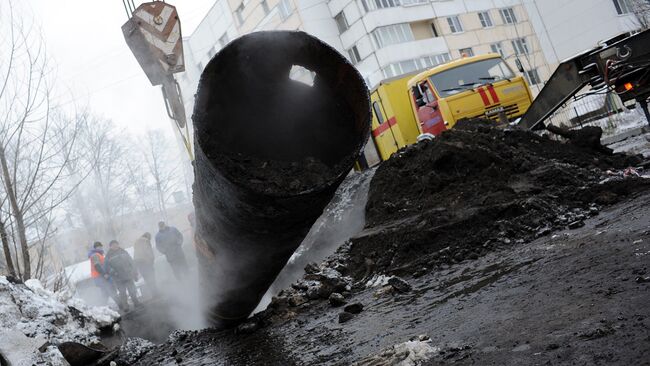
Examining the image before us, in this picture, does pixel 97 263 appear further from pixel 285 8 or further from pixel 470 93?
pixel 285 8

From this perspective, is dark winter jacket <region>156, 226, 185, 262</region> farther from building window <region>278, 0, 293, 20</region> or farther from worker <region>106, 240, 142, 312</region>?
building window <region>278, 0, 293, 20</region>

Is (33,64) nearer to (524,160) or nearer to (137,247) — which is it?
(137,247)

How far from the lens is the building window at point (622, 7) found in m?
29.1

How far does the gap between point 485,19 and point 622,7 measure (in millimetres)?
9258

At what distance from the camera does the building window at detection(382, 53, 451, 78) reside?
1179 inches

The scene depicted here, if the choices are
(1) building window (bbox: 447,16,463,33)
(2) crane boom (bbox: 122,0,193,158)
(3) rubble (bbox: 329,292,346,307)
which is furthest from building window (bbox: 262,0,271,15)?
(3) rubble (bbox: 329,292,346,307)

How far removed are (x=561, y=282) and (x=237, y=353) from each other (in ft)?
8.06

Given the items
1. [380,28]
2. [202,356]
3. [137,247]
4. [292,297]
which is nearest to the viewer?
[202,356]

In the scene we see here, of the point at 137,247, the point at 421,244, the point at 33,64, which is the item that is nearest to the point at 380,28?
the point at 137,247

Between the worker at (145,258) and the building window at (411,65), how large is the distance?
66.9 feet

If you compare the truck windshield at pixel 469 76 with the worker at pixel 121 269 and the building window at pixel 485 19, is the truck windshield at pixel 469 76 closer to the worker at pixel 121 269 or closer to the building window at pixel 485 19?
the worker at pixel 121 269

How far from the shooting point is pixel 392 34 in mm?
30844

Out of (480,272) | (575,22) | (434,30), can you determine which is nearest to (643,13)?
(575,22)

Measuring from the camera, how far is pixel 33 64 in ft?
25.8
